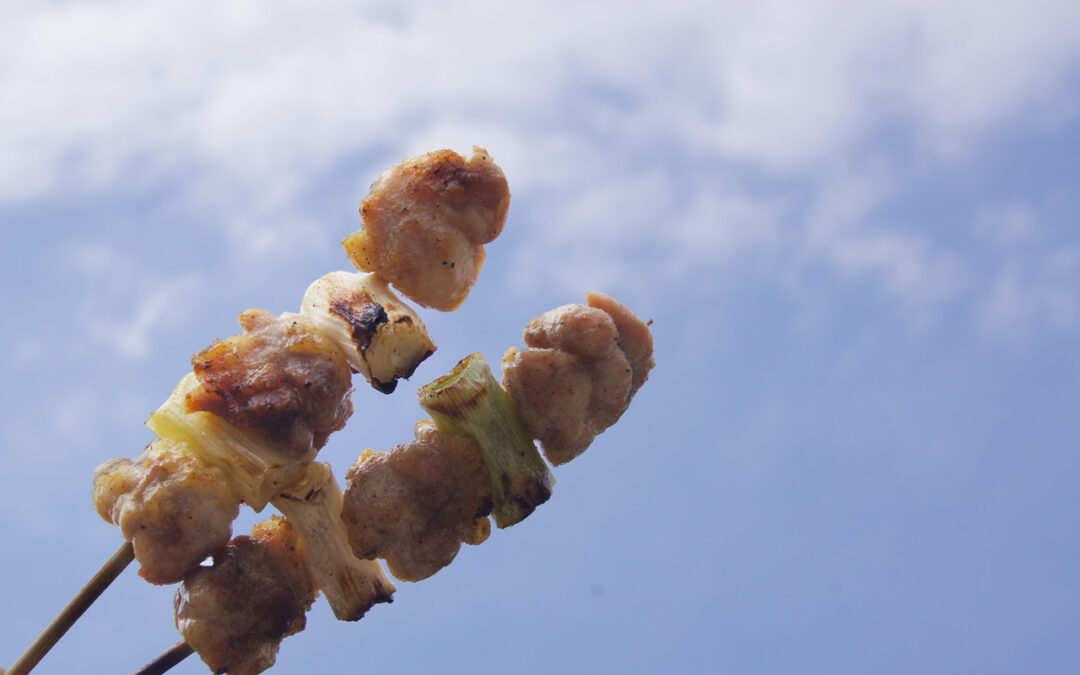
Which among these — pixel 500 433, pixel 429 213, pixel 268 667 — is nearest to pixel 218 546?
pixel 268 667

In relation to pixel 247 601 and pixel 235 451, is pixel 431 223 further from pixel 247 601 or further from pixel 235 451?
pixel 247 601

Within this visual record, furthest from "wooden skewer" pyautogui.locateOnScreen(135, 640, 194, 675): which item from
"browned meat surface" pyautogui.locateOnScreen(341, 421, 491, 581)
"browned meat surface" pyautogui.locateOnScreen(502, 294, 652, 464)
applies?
"browned meat surface" pyautogui.locateOnScreen(502, 294, 652, 464)

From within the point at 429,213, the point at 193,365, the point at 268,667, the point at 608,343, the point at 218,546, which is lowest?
the point at 268,667

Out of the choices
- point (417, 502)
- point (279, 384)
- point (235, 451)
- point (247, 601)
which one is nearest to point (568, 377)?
point (417, 502)

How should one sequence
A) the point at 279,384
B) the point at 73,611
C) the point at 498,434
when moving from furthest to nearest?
the point at 498,434
the point at 279,384
the point at 73,611

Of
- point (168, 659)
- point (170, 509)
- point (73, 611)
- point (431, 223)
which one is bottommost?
point (168, 659)

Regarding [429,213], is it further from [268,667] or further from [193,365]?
[268,667]

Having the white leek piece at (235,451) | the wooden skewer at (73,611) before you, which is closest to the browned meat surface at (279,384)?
the white leek piece at (235,451)
